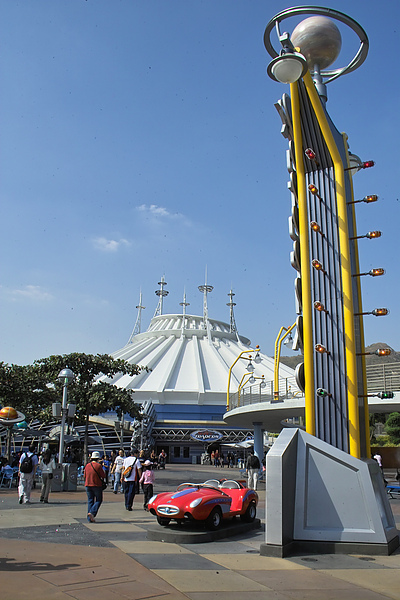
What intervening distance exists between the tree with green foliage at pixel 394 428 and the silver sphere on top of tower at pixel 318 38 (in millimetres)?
45828

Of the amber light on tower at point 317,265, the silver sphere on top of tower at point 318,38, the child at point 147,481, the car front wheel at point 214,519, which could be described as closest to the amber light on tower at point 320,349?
the amber light on tower at point 317,265

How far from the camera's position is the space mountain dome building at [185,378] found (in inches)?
2023

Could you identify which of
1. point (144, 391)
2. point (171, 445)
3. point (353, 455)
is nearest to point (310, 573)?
point (353, 455)

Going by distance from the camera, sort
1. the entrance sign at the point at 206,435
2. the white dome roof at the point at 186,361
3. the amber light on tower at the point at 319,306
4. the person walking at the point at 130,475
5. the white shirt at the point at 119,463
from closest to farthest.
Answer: the amber light on tower at the point at 319,306 → the person walking at the point at 130,475 → the white shirt at the point at 119,463 → the entrance sign at the point at 206,435 → the white dome roof at the point at 186,361

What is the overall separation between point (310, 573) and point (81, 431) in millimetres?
40258

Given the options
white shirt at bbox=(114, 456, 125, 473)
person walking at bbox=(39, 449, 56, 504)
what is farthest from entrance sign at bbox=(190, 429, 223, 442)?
person walking at bbox=(39, 449, 56, 504)

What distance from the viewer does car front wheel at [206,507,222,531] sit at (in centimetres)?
1012

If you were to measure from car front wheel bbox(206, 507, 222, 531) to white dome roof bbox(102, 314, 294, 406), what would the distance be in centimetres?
4102

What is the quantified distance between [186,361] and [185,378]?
5.64 m

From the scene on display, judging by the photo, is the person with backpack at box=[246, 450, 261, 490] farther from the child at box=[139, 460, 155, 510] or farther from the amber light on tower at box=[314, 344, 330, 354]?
the amber light on tower at box=[314, 344, 330, 354]

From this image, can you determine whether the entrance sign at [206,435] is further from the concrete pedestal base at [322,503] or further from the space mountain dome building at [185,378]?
the concrete pedestal base at [322,503]

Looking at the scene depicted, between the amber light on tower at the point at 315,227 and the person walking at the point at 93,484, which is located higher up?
the amber light on tower at the point at 315,227

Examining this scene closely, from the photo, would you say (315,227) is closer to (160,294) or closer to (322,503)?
(322,503)

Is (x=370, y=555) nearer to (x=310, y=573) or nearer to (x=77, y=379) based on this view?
(x=310, y=573)
